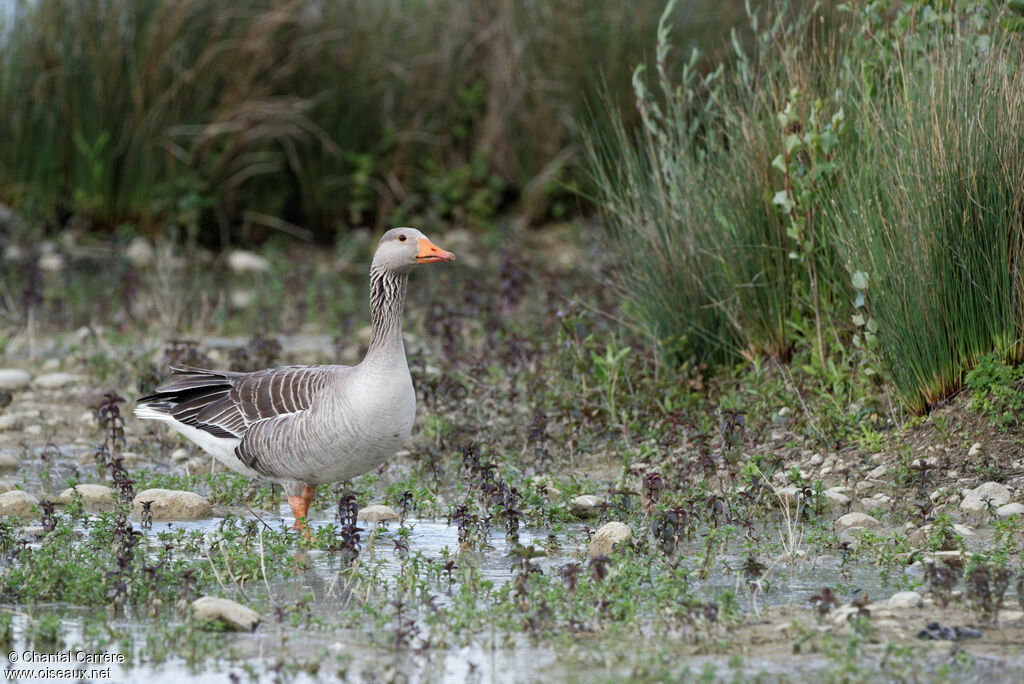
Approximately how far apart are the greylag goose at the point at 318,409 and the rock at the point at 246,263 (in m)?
7.01

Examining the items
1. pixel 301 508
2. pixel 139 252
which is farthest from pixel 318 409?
pixel 139 252

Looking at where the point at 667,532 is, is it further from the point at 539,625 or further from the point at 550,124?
the point at 550,124

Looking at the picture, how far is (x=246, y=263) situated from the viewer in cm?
1392

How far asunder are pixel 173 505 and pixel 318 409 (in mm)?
1094

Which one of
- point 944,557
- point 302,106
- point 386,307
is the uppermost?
point 302,106

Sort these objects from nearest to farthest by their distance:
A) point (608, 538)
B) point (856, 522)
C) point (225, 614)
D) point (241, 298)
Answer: point (225, 614)
point (608, 538)
point (856, 522)
point (241, 298)

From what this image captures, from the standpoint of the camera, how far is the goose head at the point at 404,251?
21.0ft

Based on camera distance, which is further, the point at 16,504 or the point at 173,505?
the point at 173,505

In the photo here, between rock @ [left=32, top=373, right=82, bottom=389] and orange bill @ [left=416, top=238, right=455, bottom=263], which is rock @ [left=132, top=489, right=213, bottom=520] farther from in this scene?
rock @ [left=32, top=373, right=82, bottom=389]

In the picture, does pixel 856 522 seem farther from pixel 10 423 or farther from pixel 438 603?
pixel 10 423

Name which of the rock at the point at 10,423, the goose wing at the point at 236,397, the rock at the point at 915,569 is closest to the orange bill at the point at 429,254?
the goose wing at the point at 236,397

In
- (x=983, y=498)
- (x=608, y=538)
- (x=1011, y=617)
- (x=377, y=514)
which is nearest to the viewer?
(x=1011, y=617)

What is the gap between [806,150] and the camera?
7352 millimetres

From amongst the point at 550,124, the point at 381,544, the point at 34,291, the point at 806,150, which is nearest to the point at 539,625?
the point at 381,544
